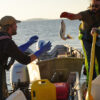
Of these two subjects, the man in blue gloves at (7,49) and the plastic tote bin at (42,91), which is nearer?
the man in blue gloves at (7,49)

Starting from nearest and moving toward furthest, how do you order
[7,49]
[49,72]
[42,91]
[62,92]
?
[7,49], [42,91], [62,92], [49,72]

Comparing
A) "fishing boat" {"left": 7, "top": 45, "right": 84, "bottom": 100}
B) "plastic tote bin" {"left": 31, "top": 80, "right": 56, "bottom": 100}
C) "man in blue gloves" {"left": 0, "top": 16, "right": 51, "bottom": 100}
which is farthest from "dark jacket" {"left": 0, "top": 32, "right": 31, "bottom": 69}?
"fishing boat" {"left": 7, "top": 45, "right": 84, "bottom": 100}

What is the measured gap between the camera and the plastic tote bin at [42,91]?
5.18 meters

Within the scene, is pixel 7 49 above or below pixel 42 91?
above

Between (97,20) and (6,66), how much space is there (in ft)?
5.36

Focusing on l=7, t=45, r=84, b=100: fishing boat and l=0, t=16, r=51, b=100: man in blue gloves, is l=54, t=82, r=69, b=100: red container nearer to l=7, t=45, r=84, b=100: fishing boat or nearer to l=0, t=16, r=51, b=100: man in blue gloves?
l=7, t=45, r=84, b=100: fishing boat

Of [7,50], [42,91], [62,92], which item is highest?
[7,50]

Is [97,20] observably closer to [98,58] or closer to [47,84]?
[98,58]

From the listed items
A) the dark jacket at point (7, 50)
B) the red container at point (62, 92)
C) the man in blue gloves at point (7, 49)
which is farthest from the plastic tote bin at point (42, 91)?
the dark jacket at point (7, 50)

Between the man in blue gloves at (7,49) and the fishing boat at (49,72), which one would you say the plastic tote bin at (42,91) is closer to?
the fishing boat at (49,72)

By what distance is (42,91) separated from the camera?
5191 mm

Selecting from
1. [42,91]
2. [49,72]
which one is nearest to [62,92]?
[42,91]

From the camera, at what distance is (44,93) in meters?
5.21

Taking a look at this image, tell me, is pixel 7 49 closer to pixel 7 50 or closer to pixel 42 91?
pixel 7 50
